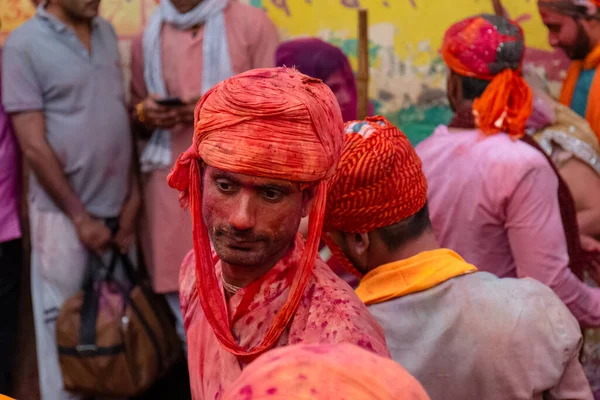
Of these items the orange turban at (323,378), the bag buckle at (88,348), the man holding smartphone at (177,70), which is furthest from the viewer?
the man holding smartphone at (177,70)

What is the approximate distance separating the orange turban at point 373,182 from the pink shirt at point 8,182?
255 centimetres

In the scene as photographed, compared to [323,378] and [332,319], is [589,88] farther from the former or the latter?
[323,378]

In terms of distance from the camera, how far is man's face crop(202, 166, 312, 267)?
1.83 metres

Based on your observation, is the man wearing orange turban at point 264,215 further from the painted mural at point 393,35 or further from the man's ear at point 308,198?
the painted mural at point 393,35

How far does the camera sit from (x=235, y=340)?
→ 1.97 metres

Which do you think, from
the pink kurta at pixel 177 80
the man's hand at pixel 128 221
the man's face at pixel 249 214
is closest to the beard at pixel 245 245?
the man's face at pixel 249 214

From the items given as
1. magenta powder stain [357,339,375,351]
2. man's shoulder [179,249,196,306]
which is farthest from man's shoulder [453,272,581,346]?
man's shoulder [179,249,196,306]

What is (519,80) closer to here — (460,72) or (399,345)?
(460,72)

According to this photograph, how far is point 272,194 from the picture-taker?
185 cm

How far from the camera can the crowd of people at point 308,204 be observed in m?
1.83

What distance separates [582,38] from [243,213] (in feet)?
10.0

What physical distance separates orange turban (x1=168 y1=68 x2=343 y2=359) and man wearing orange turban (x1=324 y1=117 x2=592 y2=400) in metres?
0.42

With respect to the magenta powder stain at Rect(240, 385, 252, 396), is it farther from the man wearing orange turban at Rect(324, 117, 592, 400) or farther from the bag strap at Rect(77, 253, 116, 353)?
the bag strap at Rect(77, 253, 116, 353)

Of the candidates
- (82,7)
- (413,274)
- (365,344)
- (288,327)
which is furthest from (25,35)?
(365,344)
